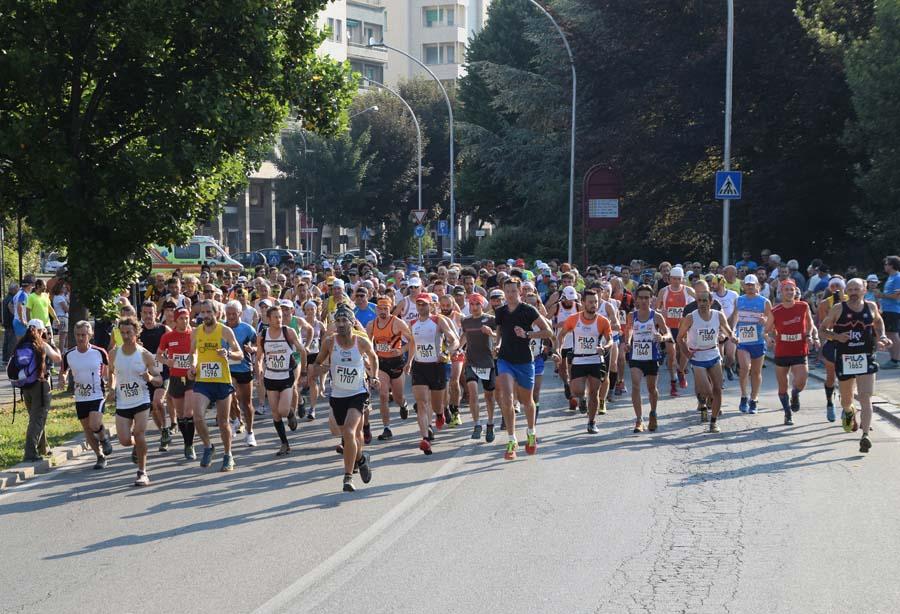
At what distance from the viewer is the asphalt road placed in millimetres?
7191

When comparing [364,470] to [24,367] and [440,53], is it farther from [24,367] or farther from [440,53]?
[440,53]

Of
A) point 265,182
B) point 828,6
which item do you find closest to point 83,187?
point 828,6

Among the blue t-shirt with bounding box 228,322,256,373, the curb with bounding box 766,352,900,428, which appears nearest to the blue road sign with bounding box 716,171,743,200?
the curb with bounding box 766,352,900,428

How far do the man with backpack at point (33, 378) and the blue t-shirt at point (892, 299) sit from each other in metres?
13.5

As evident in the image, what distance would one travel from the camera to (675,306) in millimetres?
17750

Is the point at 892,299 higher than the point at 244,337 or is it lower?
higher

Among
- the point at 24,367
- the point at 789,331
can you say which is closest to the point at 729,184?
the point at 789,331

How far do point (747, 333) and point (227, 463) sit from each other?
7.33 metres

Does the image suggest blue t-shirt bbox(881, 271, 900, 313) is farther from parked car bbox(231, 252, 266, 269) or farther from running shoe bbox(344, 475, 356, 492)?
parked car bbox(231, 252, 266, 269)

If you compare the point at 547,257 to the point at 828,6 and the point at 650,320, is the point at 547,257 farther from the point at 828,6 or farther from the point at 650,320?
the point at 650,320

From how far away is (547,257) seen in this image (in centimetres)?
4747

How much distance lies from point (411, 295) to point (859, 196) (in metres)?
22.4

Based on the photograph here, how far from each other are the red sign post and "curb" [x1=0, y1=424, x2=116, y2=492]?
22.2m

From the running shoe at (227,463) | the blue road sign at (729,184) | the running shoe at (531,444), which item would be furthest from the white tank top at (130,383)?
the blue road sign at (729,184)
